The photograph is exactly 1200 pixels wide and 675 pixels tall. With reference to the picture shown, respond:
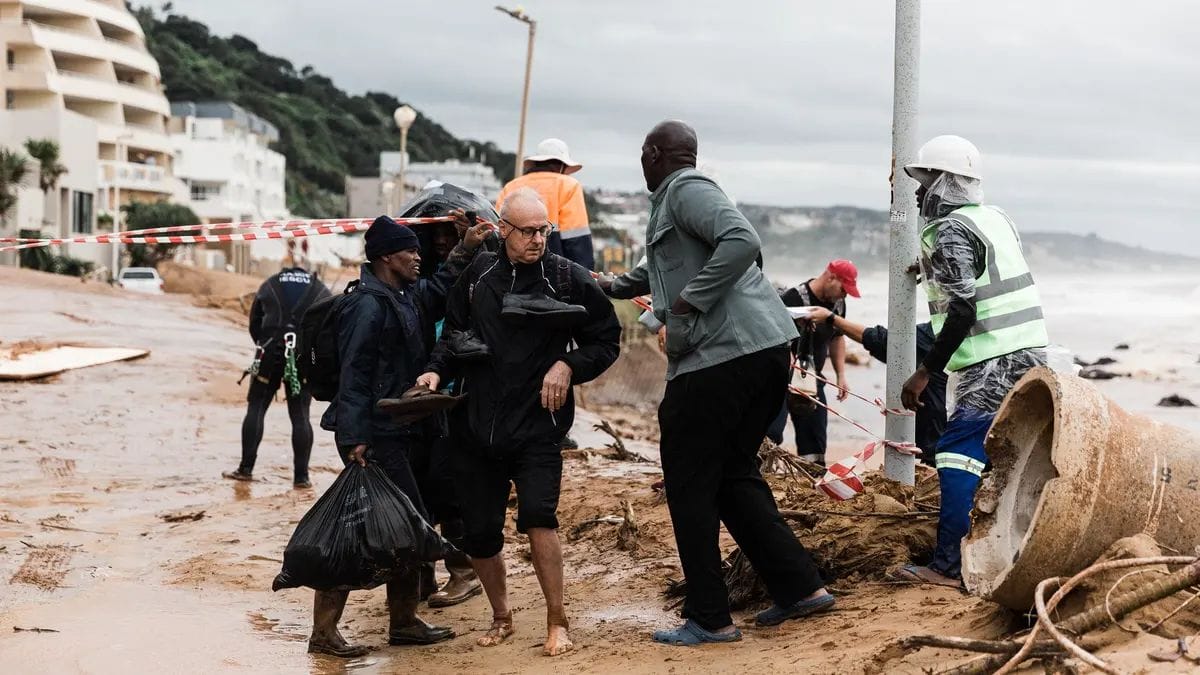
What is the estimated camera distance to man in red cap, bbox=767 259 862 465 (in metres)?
9.47

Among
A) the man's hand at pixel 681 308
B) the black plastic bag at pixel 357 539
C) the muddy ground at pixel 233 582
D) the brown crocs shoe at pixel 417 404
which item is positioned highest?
the man's hand at pixel 681 308

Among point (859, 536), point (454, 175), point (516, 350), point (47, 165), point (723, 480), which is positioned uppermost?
point (454, 175)

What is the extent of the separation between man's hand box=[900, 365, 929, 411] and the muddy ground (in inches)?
29.8

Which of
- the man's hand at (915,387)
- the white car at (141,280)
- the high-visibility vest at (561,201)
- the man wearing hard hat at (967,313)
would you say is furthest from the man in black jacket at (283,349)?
the white car at (141,280)

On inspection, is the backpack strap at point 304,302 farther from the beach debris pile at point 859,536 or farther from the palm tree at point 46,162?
the palm tree at point 46,162

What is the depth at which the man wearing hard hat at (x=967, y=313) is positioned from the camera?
547 cm

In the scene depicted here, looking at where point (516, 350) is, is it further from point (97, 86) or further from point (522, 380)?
point (97, 86)

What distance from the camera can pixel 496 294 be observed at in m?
5.80

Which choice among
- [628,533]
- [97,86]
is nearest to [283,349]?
[628,533]

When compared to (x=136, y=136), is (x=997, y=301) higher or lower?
lower

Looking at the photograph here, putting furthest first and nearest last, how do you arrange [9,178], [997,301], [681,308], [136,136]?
[136,136], [9,178], [997,301], [681,308]

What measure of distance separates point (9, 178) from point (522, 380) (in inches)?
1737

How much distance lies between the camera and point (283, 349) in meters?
10.2

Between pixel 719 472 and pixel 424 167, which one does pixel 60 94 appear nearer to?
pixel 424 167
